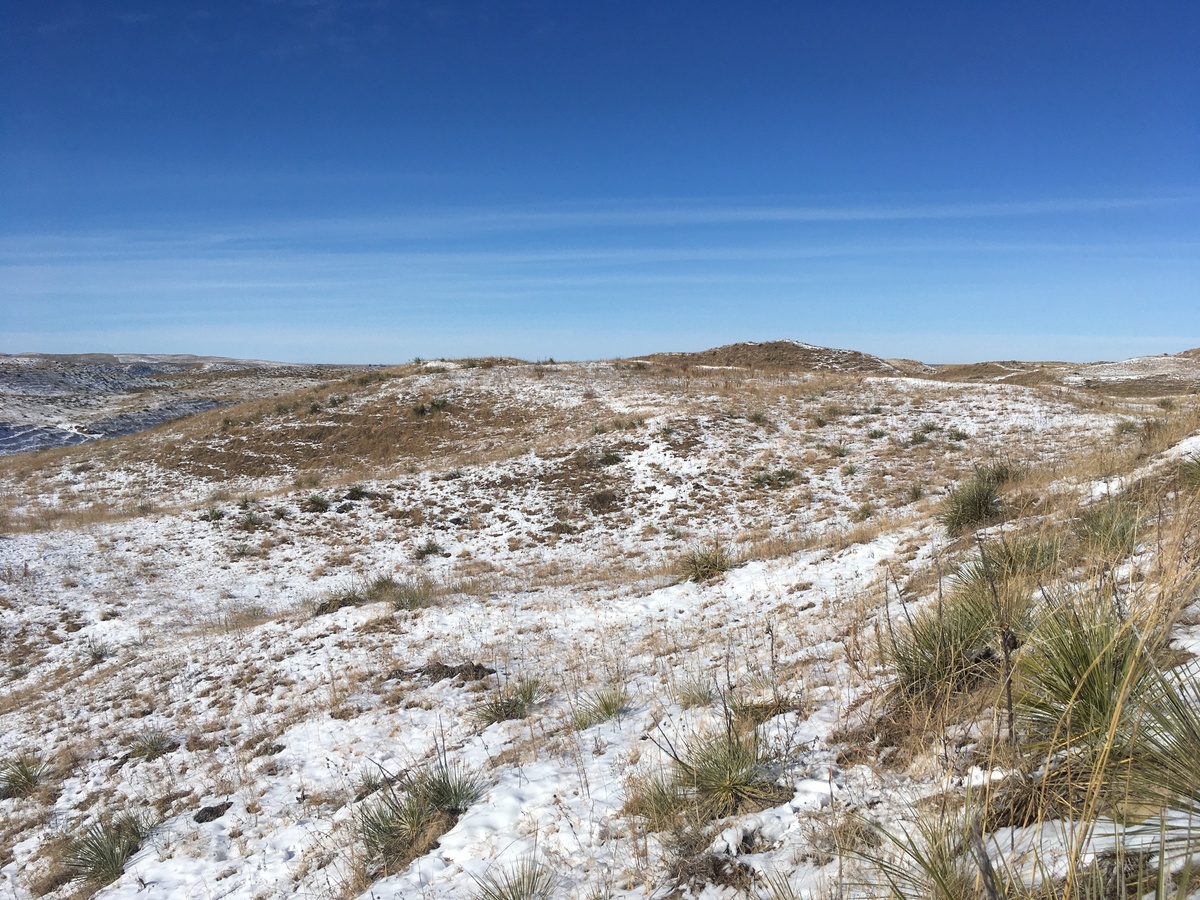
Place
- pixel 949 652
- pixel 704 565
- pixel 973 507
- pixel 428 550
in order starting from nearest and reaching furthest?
pixel 949 652, pixel 973 507, pixel 704 565, pixel 428 550

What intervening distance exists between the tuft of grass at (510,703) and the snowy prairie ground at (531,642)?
0.04 meters

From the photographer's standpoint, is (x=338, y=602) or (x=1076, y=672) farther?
(x=338, y=602)

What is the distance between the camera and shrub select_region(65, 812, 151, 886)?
4.96 metres

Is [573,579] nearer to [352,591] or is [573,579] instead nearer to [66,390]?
[352,591]

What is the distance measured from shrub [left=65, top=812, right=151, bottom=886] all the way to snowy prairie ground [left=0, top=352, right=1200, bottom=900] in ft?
0.21

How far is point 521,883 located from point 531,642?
18.1ft

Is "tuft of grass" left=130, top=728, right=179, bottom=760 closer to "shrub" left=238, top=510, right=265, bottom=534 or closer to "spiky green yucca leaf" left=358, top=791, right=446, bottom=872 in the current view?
"spiky green yucca leaf" left=358, top=791, right=446, bottom=872

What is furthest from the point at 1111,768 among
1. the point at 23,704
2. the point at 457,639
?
the point at 23,704

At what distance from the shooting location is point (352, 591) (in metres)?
12.0

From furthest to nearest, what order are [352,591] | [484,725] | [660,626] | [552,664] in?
[352,591]
[660,626]
[552,664]
[484,725]

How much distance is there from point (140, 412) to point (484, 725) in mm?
48285

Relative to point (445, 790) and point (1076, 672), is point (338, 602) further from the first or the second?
point (1076, 672)

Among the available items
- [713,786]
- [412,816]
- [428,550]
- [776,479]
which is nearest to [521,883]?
[713,786]

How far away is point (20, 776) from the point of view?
22.4ft
